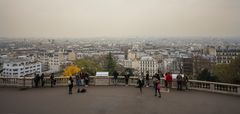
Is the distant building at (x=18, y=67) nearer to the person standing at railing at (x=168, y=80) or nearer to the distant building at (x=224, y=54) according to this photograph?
the distant building at (x=224, y=54)

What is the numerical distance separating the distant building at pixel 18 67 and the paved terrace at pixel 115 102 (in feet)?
152

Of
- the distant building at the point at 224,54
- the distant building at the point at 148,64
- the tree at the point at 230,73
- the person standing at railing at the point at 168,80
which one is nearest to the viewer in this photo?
the person standing at railing at the point at 168,80

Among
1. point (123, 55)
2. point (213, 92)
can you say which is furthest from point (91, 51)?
point (213, 92)

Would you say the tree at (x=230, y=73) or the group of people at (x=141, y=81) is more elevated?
the group of people at (x=141, y=81)

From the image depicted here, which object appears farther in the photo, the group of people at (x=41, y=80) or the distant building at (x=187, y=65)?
the distant building at (x=187, y=65)

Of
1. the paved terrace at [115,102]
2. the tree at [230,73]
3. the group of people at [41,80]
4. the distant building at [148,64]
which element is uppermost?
the group of people at [41,80]

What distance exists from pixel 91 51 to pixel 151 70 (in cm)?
1871

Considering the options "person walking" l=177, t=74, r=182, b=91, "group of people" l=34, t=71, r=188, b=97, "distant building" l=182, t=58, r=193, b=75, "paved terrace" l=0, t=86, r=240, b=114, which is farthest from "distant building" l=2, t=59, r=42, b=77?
"person walking" l=177, t=74, r=182, b=91

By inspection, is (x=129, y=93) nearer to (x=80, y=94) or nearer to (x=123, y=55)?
(x=80, y=94)

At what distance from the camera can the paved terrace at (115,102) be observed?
12.6 m

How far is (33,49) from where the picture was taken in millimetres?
81938

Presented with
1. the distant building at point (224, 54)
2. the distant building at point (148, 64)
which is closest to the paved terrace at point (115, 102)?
the distant building at point (148, 64)

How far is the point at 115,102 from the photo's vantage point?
14328 millimetres

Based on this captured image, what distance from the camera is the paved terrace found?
12555mm
